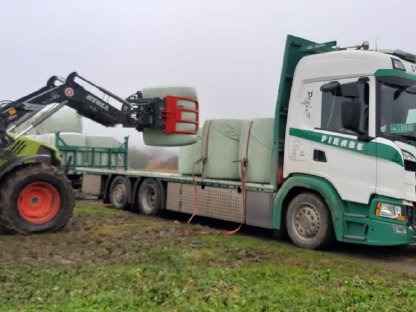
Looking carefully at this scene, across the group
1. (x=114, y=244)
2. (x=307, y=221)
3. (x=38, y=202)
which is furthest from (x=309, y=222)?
(x=38, y=202)

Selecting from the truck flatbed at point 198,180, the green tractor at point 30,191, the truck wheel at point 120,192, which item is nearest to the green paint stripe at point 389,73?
the truck flatbed at point 198,180

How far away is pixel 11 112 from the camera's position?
9.56 m

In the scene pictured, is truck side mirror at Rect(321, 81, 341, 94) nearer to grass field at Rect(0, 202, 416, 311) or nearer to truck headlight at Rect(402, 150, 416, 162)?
truck headlight at Rect(402, 150, 416, 162)

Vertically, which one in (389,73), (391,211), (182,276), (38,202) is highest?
(389,73)

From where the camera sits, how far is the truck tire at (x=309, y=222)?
8305 millimetres

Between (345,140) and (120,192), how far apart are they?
7268 mm

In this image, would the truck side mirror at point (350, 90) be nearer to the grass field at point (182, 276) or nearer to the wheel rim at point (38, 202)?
the grass field at point (182, 276)

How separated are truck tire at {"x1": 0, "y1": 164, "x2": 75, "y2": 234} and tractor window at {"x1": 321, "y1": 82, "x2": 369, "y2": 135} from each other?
4831 millimetres

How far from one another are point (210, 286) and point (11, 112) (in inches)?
231

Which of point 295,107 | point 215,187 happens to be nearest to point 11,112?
point 215,187

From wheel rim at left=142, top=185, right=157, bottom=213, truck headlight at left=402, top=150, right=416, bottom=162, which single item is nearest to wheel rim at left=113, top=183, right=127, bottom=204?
wheel rim at left=142, top=185, right=157, bottom=213

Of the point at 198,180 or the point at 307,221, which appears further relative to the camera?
the point at 198,180

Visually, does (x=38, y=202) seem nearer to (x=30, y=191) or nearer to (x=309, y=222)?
(x=30, y=191)

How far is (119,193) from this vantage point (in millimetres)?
13742
